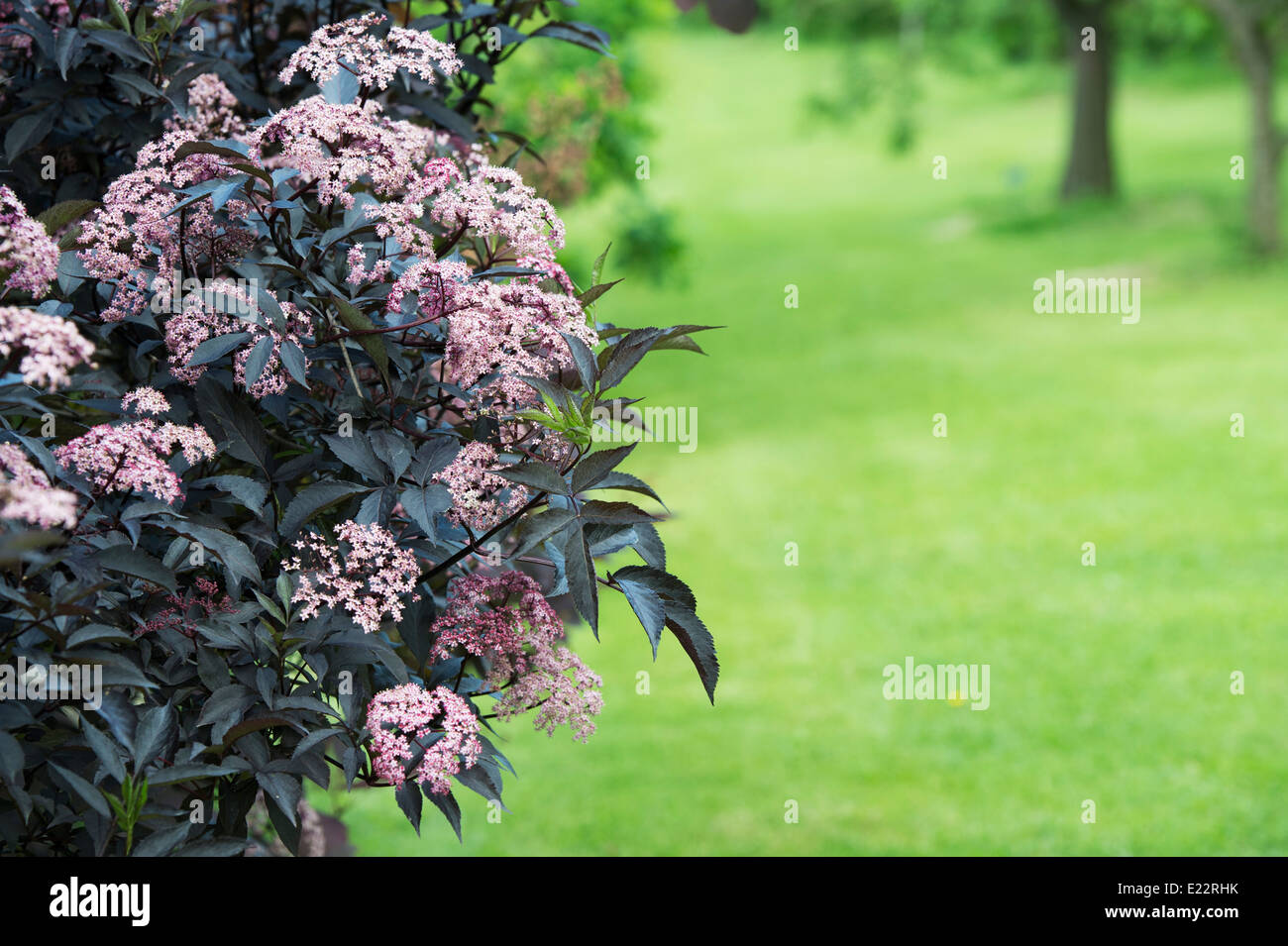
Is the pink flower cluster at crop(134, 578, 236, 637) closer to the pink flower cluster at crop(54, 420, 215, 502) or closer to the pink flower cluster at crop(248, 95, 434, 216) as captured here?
the pink flower cluster at crop(54, 420, 215, 502)

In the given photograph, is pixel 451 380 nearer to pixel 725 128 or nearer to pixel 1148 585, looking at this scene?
pixel 1148 585

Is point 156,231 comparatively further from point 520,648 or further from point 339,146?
point 520,648

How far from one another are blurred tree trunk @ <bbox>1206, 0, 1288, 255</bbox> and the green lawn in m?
0.75

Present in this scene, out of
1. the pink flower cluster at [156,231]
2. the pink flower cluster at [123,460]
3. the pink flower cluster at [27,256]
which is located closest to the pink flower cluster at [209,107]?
the pink flower cluster at [156,231]

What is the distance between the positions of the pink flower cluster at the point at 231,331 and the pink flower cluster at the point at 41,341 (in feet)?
0.65

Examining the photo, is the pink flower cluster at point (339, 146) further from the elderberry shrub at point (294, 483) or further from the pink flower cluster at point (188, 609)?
the pink flower cluster at point (188, 609)

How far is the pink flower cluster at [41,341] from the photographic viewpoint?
130 centimetres

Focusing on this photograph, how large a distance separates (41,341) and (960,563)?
7298mm

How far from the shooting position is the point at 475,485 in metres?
1.54

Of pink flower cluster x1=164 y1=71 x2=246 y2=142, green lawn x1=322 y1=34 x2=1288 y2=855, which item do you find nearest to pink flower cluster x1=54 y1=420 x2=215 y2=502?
pink flower cluster x1=164 y1=71 x2=246 y2=142

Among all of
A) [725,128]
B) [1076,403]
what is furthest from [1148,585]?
[725,128]

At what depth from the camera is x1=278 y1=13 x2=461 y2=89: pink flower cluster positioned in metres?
1.63
